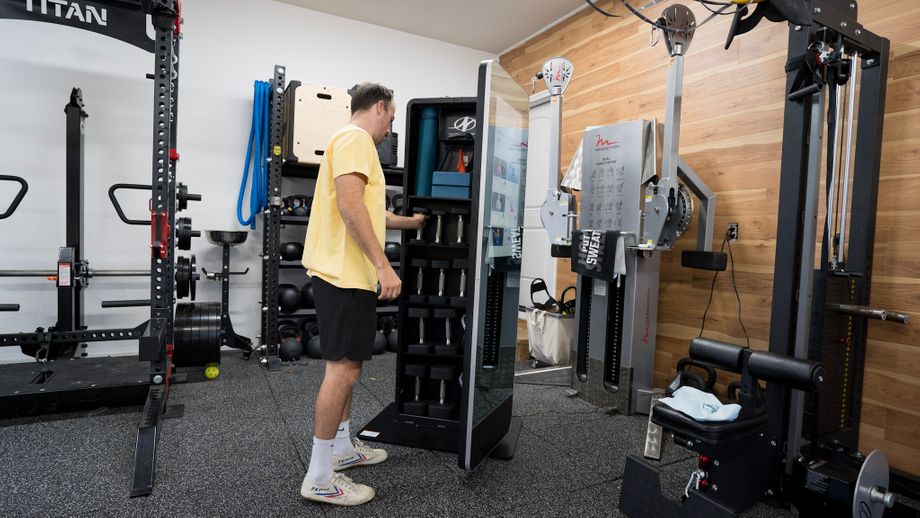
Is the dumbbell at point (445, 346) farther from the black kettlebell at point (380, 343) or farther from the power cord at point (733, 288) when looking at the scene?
the black kettlebell at point (380, 343)

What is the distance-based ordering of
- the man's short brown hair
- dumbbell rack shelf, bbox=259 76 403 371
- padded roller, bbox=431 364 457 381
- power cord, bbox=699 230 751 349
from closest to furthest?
1. the man's short brown hair
2. padded roller, bbox=431 364 457 381
3. power cord, bbox=699 230 751 349
4. dumbbell rack shelf, bbox=259 76 403 371

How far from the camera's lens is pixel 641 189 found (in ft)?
9.98

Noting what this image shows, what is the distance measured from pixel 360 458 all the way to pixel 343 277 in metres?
0.87

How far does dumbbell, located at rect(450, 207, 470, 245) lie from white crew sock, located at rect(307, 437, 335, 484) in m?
1.10

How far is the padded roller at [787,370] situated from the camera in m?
1.55

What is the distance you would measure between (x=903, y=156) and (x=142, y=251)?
499cm

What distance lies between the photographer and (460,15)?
179 inches

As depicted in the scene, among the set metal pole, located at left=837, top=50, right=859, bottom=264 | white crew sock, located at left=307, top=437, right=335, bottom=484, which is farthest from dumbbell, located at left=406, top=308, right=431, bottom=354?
metal pole, located at left=837, top=50, right=859, bottom=264

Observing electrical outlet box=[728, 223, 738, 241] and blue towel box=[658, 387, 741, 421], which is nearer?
blue towel box=[658, 387, 741, 421]

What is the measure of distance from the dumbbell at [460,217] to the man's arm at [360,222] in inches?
28.4

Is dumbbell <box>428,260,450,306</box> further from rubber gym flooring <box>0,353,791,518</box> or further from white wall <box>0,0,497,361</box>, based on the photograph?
white wall <box>0,0,497,361</box>

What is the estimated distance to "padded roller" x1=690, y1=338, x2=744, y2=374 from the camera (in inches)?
68.8

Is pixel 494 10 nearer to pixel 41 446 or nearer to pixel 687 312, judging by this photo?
→ pixel 687 312

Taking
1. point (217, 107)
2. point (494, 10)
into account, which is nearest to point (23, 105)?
point (217, 107)
